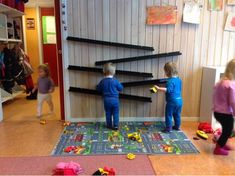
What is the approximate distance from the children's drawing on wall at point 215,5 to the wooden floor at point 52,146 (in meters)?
1.55

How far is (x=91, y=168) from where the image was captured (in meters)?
2.12

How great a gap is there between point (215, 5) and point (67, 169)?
8.79ft

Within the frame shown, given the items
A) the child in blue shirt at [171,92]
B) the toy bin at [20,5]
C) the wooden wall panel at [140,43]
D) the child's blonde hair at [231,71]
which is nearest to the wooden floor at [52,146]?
the child in blue shirt at [171,92]

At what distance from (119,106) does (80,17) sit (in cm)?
129

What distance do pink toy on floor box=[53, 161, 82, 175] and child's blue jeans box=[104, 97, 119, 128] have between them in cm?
108

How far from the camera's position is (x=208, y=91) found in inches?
125

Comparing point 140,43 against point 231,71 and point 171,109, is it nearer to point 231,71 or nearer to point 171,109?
point 171,109

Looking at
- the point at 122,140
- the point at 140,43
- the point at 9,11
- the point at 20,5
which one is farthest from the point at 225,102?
the point at 20,5

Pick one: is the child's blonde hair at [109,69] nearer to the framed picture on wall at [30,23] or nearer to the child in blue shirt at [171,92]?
the child in blue shirt at [171,92]

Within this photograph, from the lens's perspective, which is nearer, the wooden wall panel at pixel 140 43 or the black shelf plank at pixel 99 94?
the wooden wall panel at pixel 140 43

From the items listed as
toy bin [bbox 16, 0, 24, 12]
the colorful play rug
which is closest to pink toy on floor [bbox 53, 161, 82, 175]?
the colorful play rug

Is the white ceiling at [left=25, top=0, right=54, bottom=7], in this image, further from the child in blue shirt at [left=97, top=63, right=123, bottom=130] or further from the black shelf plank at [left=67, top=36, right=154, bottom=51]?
the child in blue shirt at [left=97, top=63, right=123, bottom=130]

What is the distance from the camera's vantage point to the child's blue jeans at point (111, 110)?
304cm

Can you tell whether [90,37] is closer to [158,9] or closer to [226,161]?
[158,9]
